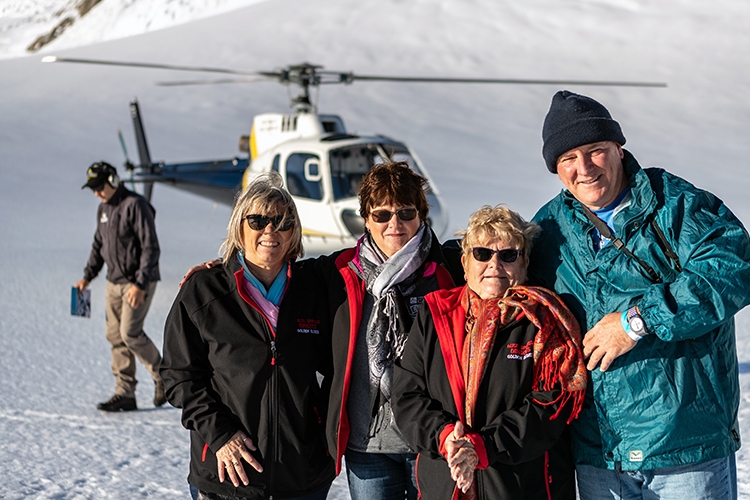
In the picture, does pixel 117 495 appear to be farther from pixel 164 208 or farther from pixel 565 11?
pixel 565 11

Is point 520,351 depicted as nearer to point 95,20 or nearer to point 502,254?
point 502,254

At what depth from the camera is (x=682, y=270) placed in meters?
1.90

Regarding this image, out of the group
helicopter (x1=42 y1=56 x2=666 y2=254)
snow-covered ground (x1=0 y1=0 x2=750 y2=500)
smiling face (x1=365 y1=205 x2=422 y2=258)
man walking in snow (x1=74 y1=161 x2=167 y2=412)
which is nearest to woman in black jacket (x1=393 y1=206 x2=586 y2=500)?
smiling face (x1=365 y1=205 x2=422 y2=258)

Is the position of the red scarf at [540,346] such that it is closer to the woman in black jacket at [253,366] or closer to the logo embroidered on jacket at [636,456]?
the logo embroidered on jacket at [636,456]

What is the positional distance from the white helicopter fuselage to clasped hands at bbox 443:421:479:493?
563cm

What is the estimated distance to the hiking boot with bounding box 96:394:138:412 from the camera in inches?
177

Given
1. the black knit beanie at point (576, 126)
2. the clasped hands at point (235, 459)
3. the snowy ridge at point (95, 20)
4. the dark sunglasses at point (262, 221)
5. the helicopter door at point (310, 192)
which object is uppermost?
the snowy ridge at point (95, 20)

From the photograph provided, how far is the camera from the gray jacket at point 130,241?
4594 mm

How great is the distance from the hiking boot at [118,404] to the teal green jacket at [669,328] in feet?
10.6

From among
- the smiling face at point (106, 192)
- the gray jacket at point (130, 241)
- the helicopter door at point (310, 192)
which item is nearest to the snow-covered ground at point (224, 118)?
the gray jacket at point (130, 241)

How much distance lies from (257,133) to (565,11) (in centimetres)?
3152

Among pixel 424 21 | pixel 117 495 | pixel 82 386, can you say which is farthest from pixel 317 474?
pixel 424 21

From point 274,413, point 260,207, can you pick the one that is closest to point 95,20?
point 260,207

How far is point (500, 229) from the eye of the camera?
2068 mm
